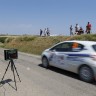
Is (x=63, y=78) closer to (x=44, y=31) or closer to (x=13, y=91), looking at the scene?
(x=13, y=91)

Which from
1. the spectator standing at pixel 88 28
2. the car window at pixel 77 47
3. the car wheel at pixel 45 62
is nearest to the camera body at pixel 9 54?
the car window at pixel 77 47

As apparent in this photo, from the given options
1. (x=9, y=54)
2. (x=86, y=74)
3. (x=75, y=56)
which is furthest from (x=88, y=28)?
(x=9, y=54)

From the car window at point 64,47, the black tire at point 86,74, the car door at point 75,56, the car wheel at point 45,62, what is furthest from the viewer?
the car wheel at point 45,62

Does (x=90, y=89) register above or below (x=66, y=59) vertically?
below

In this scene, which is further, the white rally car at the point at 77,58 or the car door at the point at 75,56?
the car door at the point at 75,56

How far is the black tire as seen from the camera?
9.87m

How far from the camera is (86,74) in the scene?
10133 mm

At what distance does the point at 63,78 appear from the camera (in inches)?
420

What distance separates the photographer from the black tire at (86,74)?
389 inches

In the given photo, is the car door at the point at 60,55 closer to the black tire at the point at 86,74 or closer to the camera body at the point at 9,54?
the black tire at the point at 86,74

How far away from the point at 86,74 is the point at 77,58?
915 millimetres

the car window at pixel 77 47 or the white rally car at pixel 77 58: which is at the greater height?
the car window at pixel 77 47

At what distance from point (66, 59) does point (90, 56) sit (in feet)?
5.61

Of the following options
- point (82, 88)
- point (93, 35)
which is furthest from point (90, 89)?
point (93, 35)
